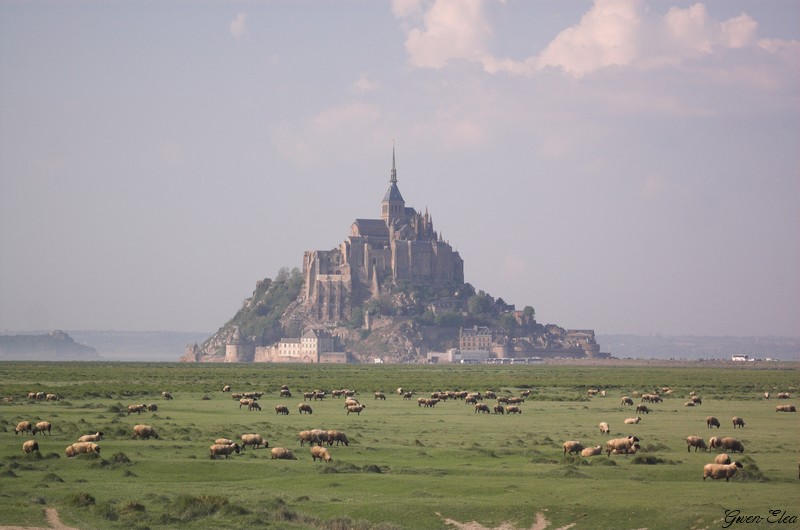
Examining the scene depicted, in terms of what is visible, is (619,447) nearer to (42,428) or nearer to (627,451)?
(627,451)

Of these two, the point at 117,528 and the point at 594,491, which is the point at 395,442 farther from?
the point at 117,528

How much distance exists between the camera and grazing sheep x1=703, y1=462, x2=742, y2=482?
1474 inches

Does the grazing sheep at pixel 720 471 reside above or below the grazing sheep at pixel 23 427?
below

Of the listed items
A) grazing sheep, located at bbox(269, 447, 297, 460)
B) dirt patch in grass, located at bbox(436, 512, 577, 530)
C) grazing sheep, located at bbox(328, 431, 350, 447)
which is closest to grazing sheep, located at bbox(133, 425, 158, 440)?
grazing sheep, located at bbox(328, 431, 350, 447)

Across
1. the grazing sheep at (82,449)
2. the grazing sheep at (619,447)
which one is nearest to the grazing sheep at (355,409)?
the grazing sheep at (619,447)

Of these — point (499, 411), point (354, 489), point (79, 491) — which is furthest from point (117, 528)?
point (499, 411)

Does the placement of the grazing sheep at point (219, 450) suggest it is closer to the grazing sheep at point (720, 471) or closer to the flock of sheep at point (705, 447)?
the flock of sheep at point (705, 447)

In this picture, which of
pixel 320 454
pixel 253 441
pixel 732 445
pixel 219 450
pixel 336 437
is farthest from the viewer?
pixel 336 437

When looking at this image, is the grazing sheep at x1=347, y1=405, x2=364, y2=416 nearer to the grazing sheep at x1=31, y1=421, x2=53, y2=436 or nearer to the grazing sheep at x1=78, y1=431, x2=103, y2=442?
the grazing sheep at x1=31, y1=421, x2=53, y2=436

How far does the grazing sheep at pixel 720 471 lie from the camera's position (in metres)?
37.4

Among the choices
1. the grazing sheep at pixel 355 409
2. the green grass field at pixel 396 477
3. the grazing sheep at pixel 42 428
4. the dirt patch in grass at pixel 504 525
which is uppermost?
the grazing sheep at pixel 355 409

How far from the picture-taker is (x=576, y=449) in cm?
4388

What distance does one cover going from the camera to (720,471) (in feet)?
123

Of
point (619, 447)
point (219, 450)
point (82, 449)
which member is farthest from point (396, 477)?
point (82, 449)
